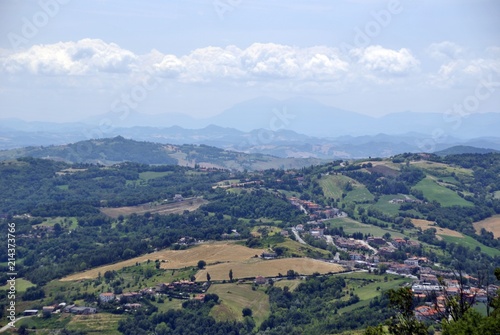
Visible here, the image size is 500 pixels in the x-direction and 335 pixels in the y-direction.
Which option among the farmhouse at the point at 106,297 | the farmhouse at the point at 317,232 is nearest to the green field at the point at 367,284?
the farmhouse at the point at 317,232

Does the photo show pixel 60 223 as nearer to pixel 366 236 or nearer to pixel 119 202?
pixel 119 202

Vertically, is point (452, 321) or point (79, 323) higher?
point (452, 321)

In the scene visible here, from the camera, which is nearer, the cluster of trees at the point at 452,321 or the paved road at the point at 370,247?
the cluster of trees at the point at 452,321

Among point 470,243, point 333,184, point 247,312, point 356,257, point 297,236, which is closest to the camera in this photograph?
point 247,312

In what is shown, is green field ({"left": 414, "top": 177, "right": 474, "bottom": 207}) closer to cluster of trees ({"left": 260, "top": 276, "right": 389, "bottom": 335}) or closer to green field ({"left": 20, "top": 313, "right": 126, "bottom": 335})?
cluster of trees ({"left": 260, "top": 276, "right": 389, "bottom": 335})

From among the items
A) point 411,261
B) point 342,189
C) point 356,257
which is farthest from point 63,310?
point 342,189

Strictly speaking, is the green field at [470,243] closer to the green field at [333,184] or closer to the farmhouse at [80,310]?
the green field at [333,184]

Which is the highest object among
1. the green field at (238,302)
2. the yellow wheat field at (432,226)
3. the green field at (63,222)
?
the yellow wheat field at (432,226)

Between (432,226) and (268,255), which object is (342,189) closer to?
(432,226)
